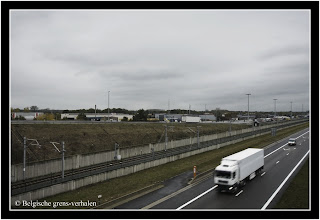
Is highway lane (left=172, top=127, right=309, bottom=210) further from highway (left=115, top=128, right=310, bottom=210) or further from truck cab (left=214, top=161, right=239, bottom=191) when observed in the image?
truck cab (left=214, top=161, right=239, bottom=191)

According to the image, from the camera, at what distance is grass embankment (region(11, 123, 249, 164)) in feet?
116

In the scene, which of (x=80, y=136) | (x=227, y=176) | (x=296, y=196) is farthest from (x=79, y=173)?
(x=296, y=196)

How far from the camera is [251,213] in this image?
13.5 meters

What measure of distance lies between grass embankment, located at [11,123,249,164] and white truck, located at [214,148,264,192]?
22185 mm

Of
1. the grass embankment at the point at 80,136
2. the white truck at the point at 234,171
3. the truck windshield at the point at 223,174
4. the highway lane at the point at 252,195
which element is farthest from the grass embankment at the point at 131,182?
the grass embankment at the point at 80,136

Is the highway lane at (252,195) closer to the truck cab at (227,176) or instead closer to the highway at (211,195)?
the highway at (211,195)

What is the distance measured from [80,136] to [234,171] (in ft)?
98.0

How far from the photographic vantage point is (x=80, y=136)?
45.1 metres

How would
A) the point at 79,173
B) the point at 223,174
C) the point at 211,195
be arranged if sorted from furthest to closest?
1. the point at 79,173
2. the point at 223,174
3. the point at 211,195

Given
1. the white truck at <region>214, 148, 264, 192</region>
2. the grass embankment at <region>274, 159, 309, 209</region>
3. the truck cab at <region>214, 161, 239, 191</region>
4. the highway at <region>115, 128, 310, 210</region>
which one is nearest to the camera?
the grass embankment at <region>274, 159, 309, 209</region>

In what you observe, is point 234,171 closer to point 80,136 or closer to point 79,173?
point 79,173

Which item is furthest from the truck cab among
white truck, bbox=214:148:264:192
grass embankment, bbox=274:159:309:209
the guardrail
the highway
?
the guardrail

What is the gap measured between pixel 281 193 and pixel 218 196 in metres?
5.95

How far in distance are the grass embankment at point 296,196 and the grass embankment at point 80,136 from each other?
26.7 m
